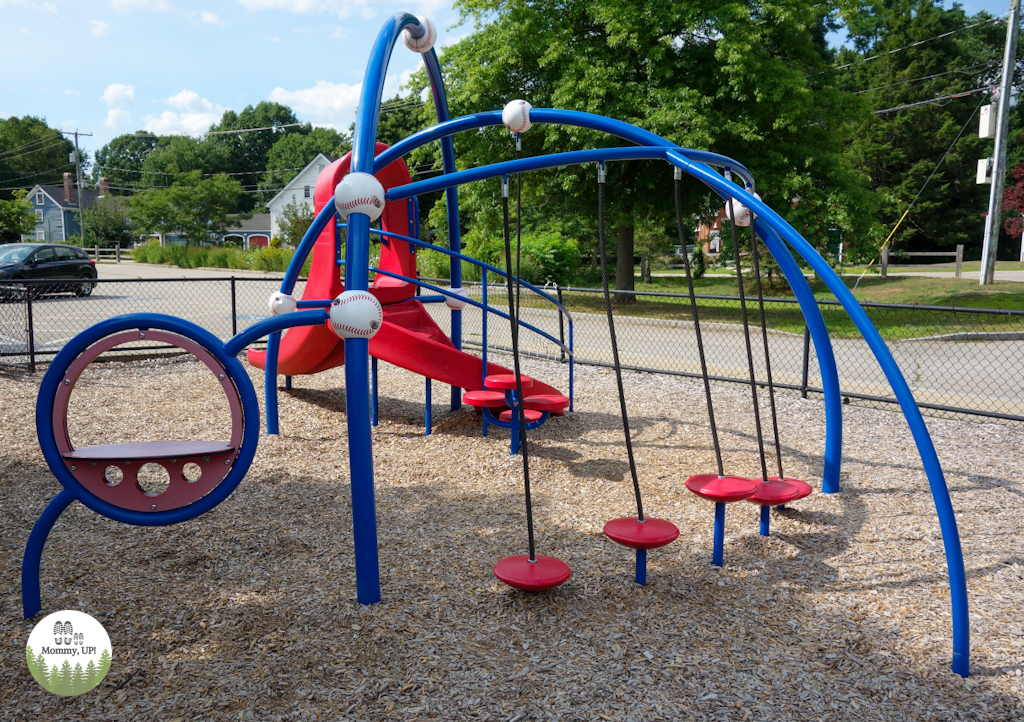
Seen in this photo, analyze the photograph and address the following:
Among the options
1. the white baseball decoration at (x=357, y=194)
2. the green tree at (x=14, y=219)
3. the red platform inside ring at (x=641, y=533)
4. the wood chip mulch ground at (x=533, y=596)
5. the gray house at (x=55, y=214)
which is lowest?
the wood chip mulch ground at (x=533, y=596)

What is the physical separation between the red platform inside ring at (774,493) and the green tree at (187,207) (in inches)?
1960

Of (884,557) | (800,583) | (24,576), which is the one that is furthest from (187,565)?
(884,557)

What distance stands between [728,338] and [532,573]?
10.7 meters

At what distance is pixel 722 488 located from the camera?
12.8ft

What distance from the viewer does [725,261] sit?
29922mm

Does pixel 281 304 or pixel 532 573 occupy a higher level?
pixel 281 304

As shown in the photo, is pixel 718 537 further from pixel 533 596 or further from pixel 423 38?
pixel 423 38

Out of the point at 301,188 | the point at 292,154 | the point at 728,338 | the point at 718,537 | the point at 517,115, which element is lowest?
the point at 718,537

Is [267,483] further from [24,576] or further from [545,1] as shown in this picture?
[545,1]

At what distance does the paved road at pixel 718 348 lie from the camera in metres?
8.95

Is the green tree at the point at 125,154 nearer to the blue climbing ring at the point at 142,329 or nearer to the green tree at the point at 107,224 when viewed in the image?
the green tree at the point at 107,224

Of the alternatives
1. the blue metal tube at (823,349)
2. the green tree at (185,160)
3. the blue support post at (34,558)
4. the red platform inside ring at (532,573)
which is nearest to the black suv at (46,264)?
the blue support post at (34,558)

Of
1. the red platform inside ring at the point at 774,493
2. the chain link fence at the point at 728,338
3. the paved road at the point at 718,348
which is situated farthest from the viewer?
the paved road at the point at 718,348

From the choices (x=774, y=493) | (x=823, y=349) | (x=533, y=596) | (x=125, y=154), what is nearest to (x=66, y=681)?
(x=533, y=596)
